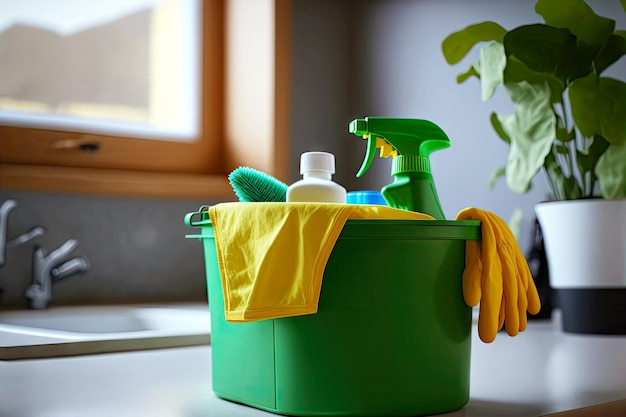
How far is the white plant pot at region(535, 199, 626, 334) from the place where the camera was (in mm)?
1285

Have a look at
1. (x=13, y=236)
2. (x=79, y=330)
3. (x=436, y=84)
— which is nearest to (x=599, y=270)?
(x=436, y=84)

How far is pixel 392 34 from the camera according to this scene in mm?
1938

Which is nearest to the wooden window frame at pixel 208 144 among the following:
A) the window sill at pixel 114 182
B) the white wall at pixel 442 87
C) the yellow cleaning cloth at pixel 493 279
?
the window sill at pixel 114 182

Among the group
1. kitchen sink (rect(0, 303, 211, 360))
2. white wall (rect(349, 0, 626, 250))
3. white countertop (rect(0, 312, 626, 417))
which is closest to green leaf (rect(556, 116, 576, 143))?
white wall (rect(349, 0, 626, 250))

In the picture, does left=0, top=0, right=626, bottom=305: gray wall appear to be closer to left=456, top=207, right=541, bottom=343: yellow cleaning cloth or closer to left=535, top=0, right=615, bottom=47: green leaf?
left=535, top=0, right=615, bottom=47: green leaf

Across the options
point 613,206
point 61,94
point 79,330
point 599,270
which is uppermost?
point 61,94

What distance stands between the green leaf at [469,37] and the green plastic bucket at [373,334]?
2.61 ft

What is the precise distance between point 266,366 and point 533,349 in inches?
23.2

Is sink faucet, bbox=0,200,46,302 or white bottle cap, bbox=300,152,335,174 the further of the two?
sink faucet, bbox=0,200,46,302

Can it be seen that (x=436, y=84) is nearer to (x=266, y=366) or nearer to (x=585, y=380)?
(x=585, y=380)

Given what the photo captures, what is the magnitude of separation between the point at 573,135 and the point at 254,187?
0.83 metres

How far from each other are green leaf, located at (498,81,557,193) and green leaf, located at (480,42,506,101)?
2cm

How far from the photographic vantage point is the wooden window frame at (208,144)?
5.39 ft

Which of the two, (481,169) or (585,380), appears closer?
(585,380)
